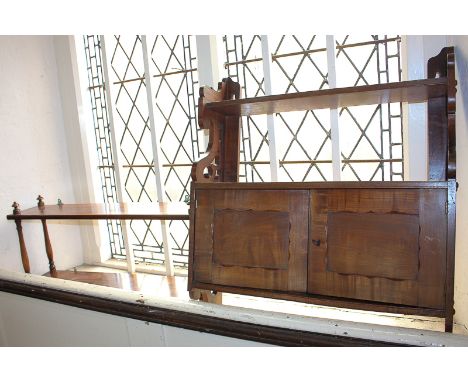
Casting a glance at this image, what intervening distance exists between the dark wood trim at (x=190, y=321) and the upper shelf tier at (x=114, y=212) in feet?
2.97

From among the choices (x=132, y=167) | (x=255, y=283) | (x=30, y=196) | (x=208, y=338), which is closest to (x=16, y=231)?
(x=30, y=196)

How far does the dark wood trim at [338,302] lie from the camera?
0.92m

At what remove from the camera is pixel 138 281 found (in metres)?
2.38

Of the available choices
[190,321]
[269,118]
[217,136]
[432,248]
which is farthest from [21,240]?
[432,248]

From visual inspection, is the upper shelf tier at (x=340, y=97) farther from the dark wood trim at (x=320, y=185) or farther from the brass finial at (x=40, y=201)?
the brass finial at (x=40, y=201)

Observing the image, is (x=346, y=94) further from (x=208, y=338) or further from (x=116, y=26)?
(x=116, y=26)

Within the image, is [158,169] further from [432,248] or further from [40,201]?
[432,248]

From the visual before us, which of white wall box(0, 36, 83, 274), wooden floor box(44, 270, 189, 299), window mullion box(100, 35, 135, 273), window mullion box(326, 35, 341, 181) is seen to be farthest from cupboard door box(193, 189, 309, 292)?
white wall box(0, 36, 83, 274)

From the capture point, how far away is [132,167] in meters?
2.63

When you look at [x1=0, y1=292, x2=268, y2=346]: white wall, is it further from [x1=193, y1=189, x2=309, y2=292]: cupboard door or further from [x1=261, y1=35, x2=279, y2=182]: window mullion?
[x1=261, y1=35, x2=279, y2=182]: window mullion

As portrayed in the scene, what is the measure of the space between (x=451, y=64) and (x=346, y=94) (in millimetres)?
292

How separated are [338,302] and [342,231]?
0.21 m

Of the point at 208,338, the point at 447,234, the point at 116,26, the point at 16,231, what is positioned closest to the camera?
the point at 208,338

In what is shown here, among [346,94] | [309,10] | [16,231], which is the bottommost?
[16,231]
